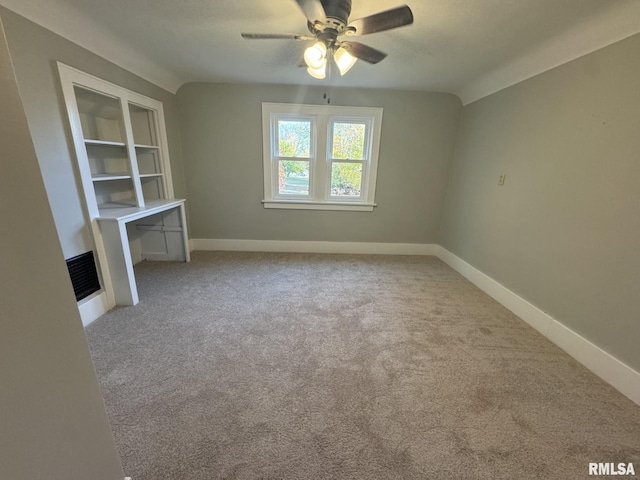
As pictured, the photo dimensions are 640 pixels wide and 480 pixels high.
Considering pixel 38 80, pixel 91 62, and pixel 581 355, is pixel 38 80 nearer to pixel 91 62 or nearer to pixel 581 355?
pixel 91 62

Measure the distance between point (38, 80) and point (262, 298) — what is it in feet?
7.65

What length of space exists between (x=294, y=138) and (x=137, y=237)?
2.51m

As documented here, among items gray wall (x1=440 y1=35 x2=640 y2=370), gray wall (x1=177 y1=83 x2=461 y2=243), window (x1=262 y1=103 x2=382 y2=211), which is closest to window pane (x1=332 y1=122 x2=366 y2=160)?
window (x1=262 y1=103 x2=382 y2=211)

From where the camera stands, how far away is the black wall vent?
210 centimetres

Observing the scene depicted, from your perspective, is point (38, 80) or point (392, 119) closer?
point (38, 80)

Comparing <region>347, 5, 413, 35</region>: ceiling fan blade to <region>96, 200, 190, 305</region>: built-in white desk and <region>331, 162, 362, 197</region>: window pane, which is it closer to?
<region>331, 162, 362, 197</region>: window pane

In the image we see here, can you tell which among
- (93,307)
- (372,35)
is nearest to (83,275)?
(93,307)

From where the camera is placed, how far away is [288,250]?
160 inches

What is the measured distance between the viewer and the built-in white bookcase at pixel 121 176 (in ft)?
7.25

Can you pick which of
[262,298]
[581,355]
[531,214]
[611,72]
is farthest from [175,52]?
[581,355]

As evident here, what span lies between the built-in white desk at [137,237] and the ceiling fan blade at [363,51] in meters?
2.32

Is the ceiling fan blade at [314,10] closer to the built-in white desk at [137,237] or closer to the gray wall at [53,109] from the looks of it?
the gray wall at [53,109]

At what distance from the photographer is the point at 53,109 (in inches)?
75.0

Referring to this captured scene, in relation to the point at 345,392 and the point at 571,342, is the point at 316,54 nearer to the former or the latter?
the point at 345,392
